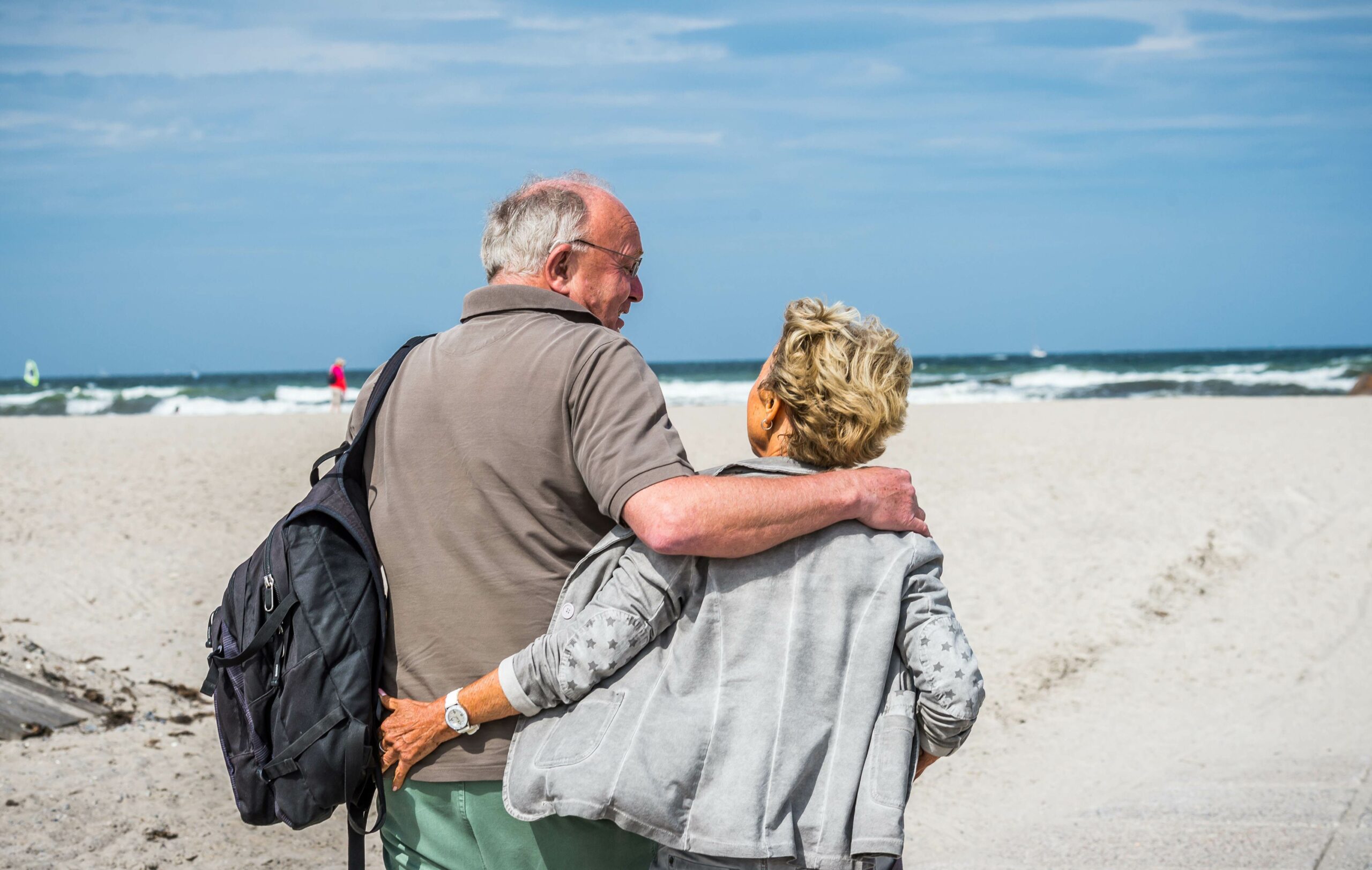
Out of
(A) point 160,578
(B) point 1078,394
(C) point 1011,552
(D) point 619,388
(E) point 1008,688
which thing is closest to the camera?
(D) point 619,388

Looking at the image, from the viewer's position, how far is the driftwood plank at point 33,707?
5051mm

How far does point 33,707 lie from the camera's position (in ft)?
17.0

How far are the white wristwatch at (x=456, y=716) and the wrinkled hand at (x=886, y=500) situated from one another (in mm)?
755

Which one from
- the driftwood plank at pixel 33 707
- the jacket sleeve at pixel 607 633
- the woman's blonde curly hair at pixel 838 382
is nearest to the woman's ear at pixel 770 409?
the woman's blonde curly hair at pixel 838 382

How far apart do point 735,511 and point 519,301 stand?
60cm

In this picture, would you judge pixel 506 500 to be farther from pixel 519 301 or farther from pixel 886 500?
pixel 886 500

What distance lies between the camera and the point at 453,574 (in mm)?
1954

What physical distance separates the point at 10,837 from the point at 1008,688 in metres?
5.33

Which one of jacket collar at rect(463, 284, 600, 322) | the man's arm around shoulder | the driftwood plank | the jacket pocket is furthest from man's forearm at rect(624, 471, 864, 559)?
the driftwood plank

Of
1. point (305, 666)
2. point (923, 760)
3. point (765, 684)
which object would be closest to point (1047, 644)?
point (923, 760)

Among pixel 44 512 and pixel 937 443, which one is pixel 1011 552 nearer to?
pixel 937 443

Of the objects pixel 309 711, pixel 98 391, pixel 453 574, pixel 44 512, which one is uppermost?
pixel 453 574

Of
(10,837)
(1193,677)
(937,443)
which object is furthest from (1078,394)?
Answer: (10,837)

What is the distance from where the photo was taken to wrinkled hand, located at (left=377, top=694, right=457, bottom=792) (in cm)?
191
